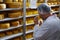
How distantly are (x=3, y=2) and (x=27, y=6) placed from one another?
31.4 inches

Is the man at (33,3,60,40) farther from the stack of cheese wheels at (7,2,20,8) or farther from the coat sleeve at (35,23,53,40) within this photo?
the stack of cheese wheels at (7,2,20,8)

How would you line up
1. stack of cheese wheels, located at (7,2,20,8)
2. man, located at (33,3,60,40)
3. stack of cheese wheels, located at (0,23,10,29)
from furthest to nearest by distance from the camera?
stack of cheese wheels, located at (7,2,20,8) → stack of cheese wheels, located at (0,23,10,29) → man, located at (33,3,60,40)

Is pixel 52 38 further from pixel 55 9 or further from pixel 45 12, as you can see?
pixel 55 9

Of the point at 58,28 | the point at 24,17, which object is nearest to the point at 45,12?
the point at 58,28

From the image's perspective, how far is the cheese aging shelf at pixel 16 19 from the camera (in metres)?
3.95

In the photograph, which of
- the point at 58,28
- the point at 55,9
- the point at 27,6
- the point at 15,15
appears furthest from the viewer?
the point at 55,9

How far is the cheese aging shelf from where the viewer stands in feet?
13.0


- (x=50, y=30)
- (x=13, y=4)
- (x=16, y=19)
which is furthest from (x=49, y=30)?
(x=16, y=19)

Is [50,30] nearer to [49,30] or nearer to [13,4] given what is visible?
[49,30]

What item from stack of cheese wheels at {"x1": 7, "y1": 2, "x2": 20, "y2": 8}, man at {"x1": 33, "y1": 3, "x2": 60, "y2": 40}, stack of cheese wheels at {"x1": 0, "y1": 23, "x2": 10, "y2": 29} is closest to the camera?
man at {"x1": 33, "y1": 3, "x2": 60, "y2": 40}

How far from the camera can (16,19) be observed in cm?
436

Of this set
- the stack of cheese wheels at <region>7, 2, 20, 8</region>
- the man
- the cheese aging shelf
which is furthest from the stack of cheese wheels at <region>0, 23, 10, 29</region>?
the man

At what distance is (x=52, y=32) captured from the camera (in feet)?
6.89

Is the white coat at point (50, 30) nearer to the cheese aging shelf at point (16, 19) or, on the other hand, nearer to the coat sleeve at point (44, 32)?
the coat sleeve at point (44, 32)
